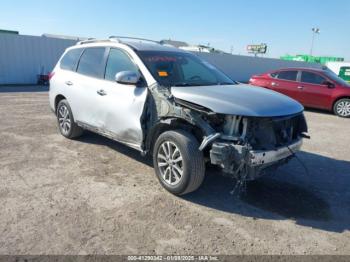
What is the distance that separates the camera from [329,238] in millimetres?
3316

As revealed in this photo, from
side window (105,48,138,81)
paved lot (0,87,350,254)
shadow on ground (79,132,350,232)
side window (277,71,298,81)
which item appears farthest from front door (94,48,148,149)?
side window (277,71,298,81)

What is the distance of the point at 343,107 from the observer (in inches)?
424

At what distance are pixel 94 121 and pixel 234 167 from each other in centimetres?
270

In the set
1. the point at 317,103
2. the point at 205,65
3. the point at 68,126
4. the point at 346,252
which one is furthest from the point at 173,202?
the point at 317,103

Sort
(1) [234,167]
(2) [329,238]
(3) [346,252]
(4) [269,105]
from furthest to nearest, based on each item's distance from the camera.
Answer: (4) [269,105] → (1) [234,167] → (2) [329,238] → (3) [346,252]

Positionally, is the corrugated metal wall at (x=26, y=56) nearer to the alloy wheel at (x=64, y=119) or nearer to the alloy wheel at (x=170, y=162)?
the alloy wheel at (x=64, y=119)

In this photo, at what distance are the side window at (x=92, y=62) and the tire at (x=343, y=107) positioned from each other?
28.7ft

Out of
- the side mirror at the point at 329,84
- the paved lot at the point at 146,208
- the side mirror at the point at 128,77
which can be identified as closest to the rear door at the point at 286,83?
the side mirror at the point at 329,84

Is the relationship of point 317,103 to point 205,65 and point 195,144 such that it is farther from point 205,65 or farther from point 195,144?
point 195,144

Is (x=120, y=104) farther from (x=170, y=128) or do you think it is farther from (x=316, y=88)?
(x=316, y=88)

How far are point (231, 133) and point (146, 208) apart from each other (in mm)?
1331

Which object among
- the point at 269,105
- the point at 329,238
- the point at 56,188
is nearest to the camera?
the point at 329,238

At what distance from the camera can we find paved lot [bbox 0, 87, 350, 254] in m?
3.10

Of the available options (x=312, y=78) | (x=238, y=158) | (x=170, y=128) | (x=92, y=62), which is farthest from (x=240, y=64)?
(x=238, y=158)
